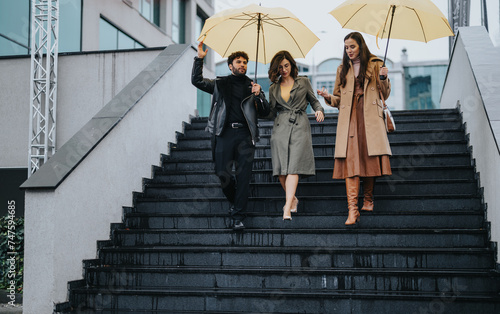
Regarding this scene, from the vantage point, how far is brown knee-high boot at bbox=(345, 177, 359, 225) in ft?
19.1

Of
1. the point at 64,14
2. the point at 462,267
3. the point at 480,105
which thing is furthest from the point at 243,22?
the point at 64,14

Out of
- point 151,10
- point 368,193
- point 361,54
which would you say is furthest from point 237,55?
point 151,10

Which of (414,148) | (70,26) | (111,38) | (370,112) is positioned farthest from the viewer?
(111,38)

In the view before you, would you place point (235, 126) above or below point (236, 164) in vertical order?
above

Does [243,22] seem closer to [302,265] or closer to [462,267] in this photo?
[302,265]

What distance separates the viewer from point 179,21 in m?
22.2

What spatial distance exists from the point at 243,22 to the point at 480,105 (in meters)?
2.85

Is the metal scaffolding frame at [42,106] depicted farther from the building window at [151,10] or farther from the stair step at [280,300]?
the building window at [151,10]

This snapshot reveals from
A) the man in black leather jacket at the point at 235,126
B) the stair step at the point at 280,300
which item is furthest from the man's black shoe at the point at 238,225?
the stair step at the point at 280,300

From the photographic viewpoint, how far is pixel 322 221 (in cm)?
607

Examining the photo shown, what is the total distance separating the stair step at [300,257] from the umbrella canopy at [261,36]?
2272 mm

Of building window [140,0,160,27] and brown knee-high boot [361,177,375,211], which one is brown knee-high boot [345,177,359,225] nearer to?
brown knee-high boot [361,177,375,211]

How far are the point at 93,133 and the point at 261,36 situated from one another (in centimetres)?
227

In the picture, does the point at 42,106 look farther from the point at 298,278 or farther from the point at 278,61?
the point at 298,278
